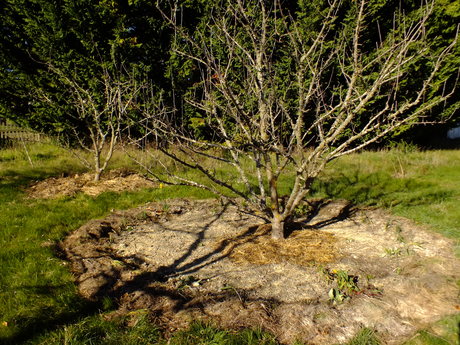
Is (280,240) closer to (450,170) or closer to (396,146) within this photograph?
(450,170)

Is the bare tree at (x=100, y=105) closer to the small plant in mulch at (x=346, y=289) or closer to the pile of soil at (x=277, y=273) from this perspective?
the pile of soil at (x=277, y=273)

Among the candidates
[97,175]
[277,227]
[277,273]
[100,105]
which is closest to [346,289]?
[277,273]

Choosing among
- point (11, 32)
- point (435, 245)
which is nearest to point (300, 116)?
point (435, 245)

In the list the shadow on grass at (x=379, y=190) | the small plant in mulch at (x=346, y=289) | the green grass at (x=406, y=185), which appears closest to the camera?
the small plant in mulch at (x=346, y=289)

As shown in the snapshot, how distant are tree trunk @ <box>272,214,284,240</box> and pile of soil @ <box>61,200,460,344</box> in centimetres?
11

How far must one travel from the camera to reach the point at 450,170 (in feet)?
25.3

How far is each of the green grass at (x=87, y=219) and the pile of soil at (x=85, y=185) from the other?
10.9 inches

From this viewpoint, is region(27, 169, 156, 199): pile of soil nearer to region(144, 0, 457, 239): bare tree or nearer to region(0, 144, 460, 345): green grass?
region(0, 144, 460, 345): green grass

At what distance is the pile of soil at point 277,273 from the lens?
2.60 meters

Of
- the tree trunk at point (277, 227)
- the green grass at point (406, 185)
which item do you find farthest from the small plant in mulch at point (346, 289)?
the green grass at point (406, 185)

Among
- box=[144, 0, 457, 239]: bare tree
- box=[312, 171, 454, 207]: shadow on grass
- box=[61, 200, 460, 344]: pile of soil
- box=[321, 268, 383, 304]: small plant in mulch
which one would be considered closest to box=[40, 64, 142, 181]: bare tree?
box=[144, 0, 457, 239]: bare tree

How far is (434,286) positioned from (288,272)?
145 cm

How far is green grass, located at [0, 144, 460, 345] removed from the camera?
237cm

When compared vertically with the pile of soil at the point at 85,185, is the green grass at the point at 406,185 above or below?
below
